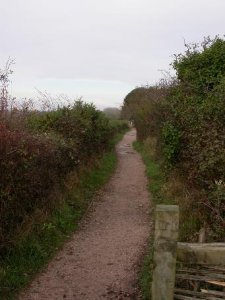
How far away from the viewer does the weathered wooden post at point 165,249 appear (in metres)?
4.52

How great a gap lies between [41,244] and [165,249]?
4.02 meters

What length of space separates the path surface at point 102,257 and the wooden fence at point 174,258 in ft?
6.11

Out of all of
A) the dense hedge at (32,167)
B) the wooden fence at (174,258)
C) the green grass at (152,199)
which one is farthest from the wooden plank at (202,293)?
the dense hedge at (32,167)

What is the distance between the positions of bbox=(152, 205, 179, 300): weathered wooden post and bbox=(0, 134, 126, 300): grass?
2.63 meters

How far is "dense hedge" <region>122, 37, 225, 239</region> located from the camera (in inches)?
321

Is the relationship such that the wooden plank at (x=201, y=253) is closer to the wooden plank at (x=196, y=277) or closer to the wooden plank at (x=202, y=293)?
the wooden plank at (x=196, y=277)

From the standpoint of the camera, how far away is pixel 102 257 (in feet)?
26.2

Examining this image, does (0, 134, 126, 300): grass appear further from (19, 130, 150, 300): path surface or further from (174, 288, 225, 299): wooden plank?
(174, 288, 225, 299): wooden plank

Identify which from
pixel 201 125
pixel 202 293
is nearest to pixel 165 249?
pixel 202 293

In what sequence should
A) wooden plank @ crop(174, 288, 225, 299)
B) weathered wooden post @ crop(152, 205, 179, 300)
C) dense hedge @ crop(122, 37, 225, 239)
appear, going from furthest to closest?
dense hedge @ crop(122, 37, 225, 239) → wooden plank @ crop(174, 288, 225, 299) → weathered wooden post @ crop(152, 205, 179, 300)

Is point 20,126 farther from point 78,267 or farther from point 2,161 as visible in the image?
point 78,267

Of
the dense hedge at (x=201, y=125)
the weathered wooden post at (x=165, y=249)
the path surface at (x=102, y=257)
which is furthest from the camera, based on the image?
the dense hedge at (x=201, y=125)

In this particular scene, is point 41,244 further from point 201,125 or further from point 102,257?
point 201,125

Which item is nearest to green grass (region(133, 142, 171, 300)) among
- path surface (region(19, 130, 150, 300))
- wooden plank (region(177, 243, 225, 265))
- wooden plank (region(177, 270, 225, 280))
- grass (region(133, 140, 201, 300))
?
grass (region(133, 140, 201, 300))
